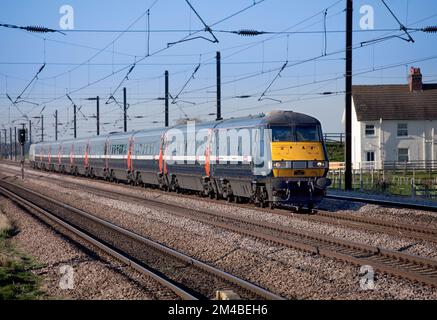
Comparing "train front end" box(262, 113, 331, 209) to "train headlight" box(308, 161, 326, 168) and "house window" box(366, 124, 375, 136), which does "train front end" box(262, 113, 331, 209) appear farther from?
"house window" box(366, 124, 375, 136)

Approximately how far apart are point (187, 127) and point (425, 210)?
39.4 feet

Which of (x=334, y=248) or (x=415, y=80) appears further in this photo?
(x=415, y=80)

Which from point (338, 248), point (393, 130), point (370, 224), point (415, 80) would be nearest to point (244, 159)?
point (370, 224)

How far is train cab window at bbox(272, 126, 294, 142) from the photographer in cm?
A: 1970

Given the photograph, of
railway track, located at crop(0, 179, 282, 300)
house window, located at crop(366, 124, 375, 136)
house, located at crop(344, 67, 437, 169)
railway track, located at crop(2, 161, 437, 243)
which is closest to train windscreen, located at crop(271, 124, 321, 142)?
railway track, located at crop(2, 161, 437, 243)

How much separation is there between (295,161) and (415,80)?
42781 mm

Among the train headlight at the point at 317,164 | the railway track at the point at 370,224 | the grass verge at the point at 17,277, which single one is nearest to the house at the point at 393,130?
the train headlight at the point at 317,164

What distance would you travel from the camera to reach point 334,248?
13.1 meters

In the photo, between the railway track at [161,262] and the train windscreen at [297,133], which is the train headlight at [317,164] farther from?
the railway track at [161,262]

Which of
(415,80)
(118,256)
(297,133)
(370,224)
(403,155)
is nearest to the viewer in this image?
(118,256)

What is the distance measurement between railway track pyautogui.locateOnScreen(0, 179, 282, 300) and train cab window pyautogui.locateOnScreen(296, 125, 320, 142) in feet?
22.1

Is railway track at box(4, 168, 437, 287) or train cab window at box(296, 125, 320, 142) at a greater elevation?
train cab window at box(296, 125, 320, 142)

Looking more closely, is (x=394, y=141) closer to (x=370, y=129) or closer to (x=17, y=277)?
(x=370, y=129)

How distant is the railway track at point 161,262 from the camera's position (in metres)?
9.51
